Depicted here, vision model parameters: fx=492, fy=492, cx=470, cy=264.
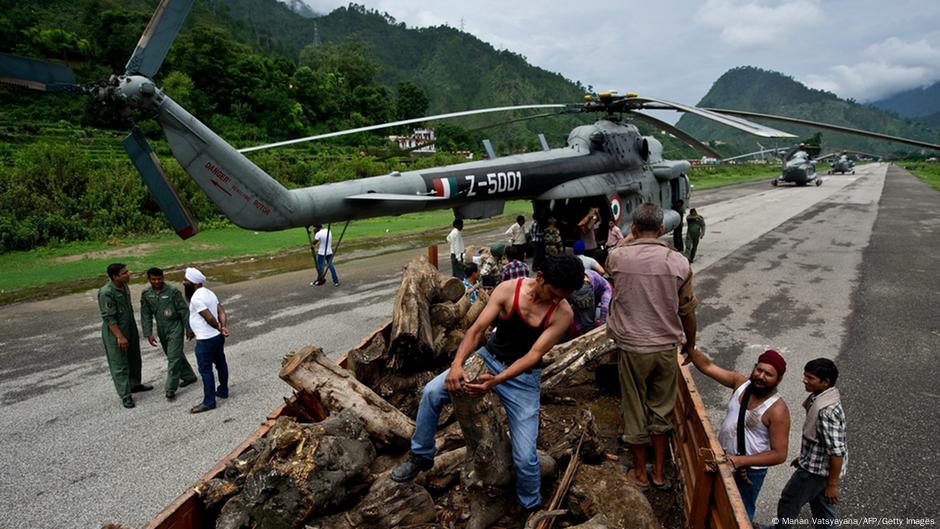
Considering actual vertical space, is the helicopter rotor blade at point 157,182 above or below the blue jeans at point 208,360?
above

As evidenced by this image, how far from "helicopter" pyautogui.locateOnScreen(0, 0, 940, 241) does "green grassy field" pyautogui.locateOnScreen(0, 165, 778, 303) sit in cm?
943

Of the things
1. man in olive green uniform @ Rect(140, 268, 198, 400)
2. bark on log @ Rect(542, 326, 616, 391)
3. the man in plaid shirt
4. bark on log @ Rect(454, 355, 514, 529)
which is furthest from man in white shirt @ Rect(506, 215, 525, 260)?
bark on log @ Rect(454, 355, 514, 529)

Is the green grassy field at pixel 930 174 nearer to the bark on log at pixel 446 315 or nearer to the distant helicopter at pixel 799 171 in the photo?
the distant helicopter at pixel 799 171

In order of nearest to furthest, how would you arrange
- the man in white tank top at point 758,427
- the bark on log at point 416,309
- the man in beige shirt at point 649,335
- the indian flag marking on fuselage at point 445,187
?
the man in white tank top at point 758,427
the man in beige shirt at point 649,335
the bark on log at point 416,309
the indian flag marking on fuselage at point 445,187

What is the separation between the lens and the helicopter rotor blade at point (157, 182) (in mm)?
5180

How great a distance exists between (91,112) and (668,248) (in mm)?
53767

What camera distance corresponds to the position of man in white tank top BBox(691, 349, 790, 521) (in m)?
2.97

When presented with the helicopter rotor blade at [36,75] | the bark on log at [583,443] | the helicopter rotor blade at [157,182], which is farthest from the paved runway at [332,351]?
the helicopter rotor blade at [36,75]

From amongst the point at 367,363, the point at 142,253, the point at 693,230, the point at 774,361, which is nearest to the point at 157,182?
the point at 367,363

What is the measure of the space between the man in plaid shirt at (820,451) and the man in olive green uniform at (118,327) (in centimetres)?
672

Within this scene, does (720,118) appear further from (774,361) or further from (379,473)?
(379,473)

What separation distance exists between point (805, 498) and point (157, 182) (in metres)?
6.33

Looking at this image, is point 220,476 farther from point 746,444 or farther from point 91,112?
point 91,112

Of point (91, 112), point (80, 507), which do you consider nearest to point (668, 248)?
point (80, 507)
